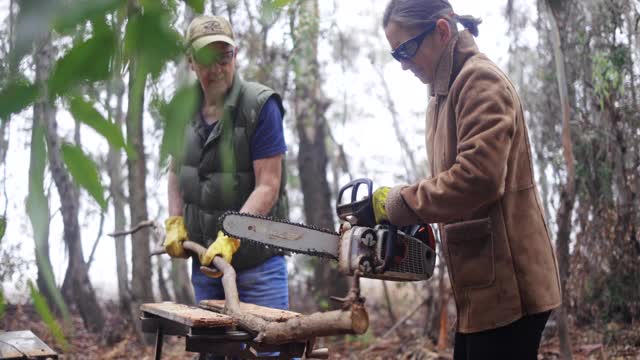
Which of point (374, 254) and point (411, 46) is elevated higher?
point (411, 46)

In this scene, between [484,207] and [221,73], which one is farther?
[221,73]

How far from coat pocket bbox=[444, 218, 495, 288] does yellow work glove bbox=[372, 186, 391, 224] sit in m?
0.23

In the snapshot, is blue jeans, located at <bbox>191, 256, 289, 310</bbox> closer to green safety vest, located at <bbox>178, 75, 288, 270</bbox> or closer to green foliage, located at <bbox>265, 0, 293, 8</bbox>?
green safety vest, located at <bbox>178, 75, 288, 270</bbox>

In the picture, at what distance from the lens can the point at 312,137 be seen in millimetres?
9109

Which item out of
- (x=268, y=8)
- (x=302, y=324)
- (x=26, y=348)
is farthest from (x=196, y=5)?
(x=26, y=348)

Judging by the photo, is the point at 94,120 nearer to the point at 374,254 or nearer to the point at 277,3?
the point at 277,3

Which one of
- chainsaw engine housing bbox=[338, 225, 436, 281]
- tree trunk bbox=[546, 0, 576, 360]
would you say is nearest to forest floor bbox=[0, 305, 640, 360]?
tree trunk bbox=[546, 0, 576, 360]

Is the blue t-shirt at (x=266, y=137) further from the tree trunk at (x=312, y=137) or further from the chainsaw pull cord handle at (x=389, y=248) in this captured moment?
the tree trunk at (x=312, y=137)

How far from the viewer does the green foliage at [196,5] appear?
0.92 metres

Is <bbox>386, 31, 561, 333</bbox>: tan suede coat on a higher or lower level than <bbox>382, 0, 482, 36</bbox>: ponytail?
lower

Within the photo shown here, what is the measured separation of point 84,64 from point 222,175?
2.45 m

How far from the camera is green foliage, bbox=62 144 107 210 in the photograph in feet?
2.60

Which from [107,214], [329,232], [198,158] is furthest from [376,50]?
[107,214]

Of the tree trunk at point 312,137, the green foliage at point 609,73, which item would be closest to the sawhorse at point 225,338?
the green foliage at point 609,73
